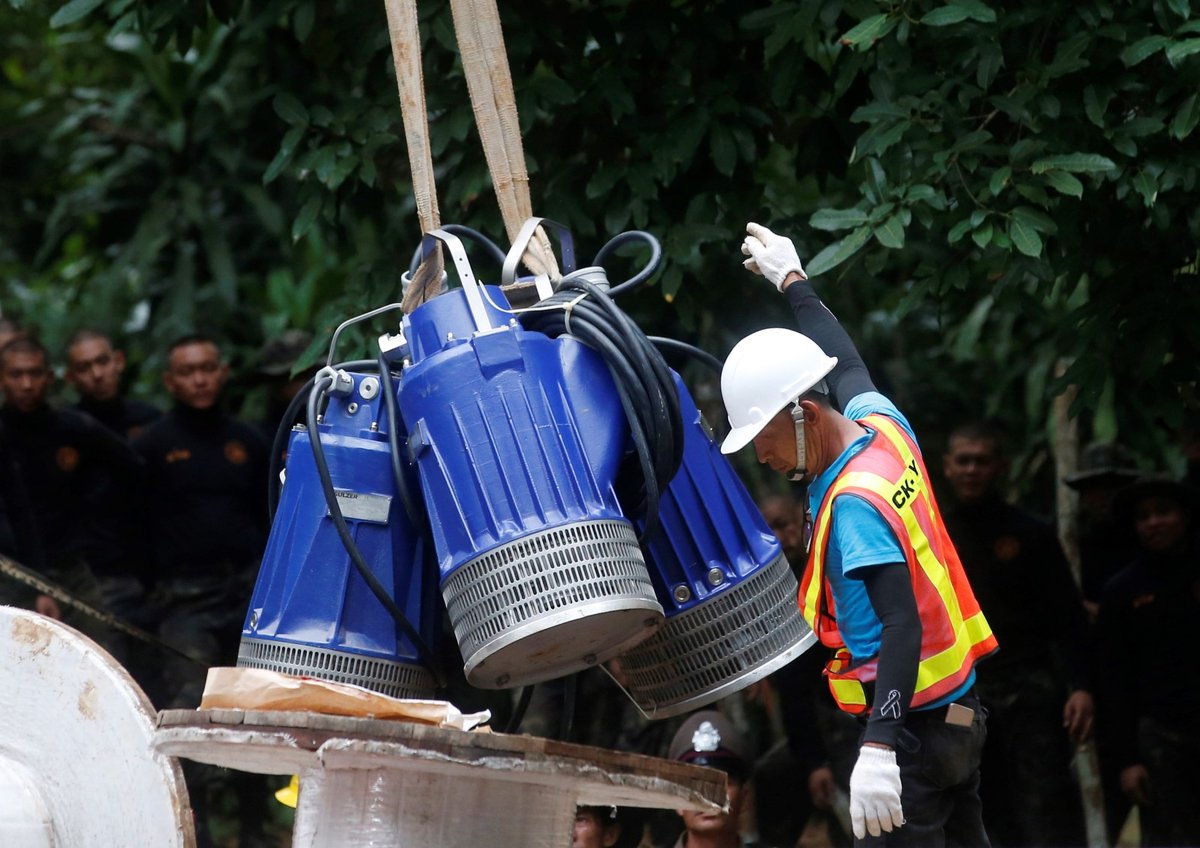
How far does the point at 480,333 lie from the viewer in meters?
3.53

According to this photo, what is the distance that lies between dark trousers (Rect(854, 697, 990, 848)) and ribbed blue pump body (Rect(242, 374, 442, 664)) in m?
1.11

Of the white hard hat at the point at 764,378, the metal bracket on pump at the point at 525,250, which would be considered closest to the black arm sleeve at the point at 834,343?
the white hard hat at the point at 764,378

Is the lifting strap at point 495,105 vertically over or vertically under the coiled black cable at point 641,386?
over

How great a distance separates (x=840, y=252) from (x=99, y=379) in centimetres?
365

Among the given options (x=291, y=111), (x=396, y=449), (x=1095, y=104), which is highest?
(x=291, y=111)

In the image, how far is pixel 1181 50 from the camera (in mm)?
A: 4238

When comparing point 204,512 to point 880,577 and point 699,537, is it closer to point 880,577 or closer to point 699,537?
point 699,537

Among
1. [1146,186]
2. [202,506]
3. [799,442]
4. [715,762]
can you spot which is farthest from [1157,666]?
[202,506]

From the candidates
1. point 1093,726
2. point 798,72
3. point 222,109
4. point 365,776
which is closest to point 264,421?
point 222,109

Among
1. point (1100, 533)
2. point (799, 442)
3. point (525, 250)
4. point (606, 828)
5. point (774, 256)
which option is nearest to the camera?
point (799, 442)

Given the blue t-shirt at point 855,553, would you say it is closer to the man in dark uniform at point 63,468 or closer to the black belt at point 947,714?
the black belt at point 947,714

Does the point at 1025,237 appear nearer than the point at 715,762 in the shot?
Yes

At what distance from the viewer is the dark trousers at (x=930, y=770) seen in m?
3.49

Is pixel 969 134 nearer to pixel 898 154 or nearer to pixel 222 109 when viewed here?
pixel 898 154
